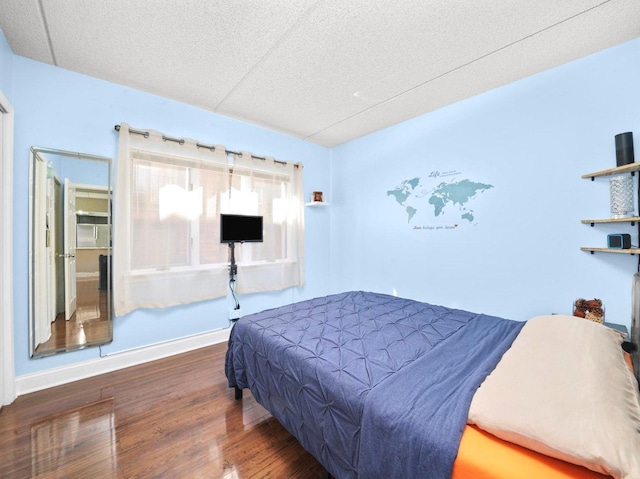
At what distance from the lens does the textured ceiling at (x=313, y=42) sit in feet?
5.48

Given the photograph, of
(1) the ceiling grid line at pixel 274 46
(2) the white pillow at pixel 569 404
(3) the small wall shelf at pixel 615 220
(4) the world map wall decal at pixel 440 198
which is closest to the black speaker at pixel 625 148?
(3) the small wall shelf at pixel 615 220

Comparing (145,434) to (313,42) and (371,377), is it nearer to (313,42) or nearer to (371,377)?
(371,377)

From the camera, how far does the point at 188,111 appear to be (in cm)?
289

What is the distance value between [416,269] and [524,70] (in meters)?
2.14

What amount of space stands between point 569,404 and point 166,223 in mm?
3149

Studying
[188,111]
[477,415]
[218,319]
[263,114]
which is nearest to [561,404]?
[477,415]

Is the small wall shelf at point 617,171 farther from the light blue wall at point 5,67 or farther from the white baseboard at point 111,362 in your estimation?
the light blue wall at point 5,67

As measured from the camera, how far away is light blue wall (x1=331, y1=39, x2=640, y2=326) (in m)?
2.01

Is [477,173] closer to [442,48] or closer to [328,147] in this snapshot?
[442,48]

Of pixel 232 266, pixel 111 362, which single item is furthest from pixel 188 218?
pixel 111 362

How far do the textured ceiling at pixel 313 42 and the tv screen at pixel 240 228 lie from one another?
130cm

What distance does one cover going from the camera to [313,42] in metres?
1.95

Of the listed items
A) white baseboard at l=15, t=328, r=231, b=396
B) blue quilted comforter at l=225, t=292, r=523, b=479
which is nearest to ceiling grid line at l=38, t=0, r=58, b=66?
blue quilted comforter at l=225, t=292, r=523, b=479

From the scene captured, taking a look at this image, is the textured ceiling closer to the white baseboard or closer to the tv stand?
the tv stand
